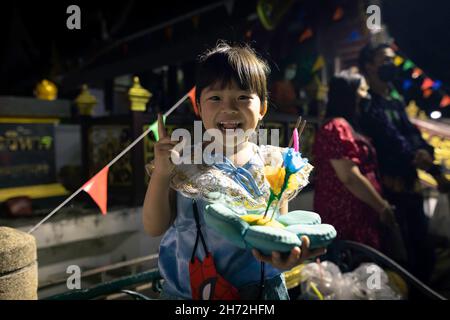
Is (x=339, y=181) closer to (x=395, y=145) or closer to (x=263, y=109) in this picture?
(x=395, y=145)

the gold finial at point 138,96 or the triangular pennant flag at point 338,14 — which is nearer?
the gold finial at point 138,96

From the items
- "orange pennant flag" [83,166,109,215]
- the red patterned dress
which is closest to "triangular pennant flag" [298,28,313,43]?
the red patterned dress

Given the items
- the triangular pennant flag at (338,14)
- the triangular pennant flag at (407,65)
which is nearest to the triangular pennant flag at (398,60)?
the triangular pennant flag at (407,65)

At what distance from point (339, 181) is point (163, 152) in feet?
3.24

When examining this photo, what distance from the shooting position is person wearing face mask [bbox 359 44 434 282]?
1.70 meters

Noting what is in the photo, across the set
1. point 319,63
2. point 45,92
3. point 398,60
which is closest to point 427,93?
point 398,60

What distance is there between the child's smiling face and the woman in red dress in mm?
652

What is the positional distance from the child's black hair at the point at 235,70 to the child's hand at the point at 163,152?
14cm

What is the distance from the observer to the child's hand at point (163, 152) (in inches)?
27.8

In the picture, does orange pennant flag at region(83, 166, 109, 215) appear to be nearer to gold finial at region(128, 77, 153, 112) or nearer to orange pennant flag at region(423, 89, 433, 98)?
gold finial at region(128, 77, 153, 112)

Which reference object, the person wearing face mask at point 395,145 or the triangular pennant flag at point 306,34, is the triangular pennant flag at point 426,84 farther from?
the triangular pennant flag at point 306,34

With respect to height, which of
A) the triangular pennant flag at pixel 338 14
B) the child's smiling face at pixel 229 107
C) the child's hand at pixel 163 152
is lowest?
the child's hand at pixel 163 152

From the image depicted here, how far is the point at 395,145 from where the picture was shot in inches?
67.9
